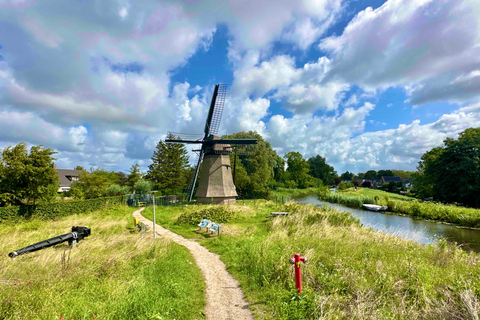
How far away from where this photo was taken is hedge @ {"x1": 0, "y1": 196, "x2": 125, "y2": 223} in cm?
1292

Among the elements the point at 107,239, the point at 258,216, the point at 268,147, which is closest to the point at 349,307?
the point at 107,239

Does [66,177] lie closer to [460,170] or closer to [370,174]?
[460,170]

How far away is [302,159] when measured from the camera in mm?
58688

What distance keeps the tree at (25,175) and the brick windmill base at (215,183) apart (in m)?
11.3

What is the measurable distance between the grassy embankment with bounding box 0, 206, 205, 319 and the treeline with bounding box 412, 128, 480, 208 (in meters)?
29.1

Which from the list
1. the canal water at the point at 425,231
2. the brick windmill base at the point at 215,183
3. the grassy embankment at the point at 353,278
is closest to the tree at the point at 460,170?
the canal water at the point at 425,231

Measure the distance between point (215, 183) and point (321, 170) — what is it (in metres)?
69.5

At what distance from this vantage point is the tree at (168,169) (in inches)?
1197

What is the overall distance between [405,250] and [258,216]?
10231 mm

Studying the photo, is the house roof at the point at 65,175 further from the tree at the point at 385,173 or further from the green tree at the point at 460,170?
the tree at the point at 385,173

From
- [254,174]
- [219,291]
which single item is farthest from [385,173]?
[219,291]

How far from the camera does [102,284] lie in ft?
16.4

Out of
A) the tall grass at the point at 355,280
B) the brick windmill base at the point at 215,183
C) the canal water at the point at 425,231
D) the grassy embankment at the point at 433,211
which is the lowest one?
the canal water at the point at 425,231

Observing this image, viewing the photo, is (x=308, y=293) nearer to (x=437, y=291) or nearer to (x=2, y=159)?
(x=437, y=291)
